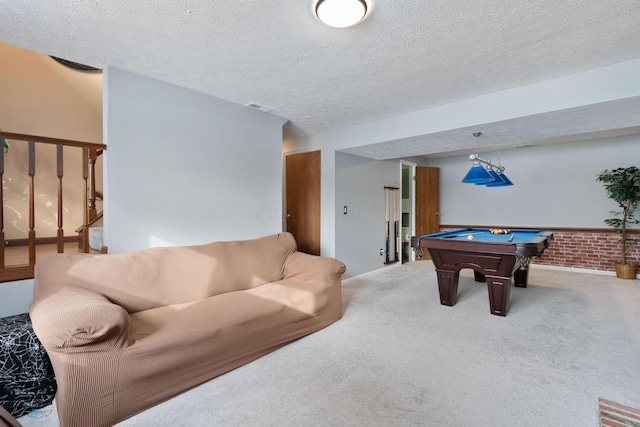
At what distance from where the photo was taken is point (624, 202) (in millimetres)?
4793

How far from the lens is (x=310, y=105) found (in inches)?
133

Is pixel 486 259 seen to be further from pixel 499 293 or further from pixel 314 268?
pixel 314 268

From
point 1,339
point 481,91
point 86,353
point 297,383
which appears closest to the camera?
point 86,353

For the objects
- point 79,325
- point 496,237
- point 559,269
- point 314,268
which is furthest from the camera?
point 559,269

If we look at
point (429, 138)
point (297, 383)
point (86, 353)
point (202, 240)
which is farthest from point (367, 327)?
point (429, 138)

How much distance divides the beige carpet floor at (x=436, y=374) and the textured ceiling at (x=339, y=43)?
2.04m

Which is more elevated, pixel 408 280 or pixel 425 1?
pixel 425 1

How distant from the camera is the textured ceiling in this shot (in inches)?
69.1

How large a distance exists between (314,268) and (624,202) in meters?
5.35

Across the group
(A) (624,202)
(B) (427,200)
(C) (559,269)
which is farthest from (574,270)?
(B) (427,200)

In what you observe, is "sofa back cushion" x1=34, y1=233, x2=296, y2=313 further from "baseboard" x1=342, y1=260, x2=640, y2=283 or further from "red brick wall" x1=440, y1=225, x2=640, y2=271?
"red brick wall" x1=440, y1=225, x2=640, y2=271

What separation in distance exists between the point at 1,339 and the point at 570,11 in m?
3.81

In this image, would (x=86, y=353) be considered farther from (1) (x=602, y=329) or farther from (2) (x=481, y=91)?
(1) (x=602, y=329)

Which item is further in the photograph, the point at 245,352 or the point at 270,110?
the point at 270,110
